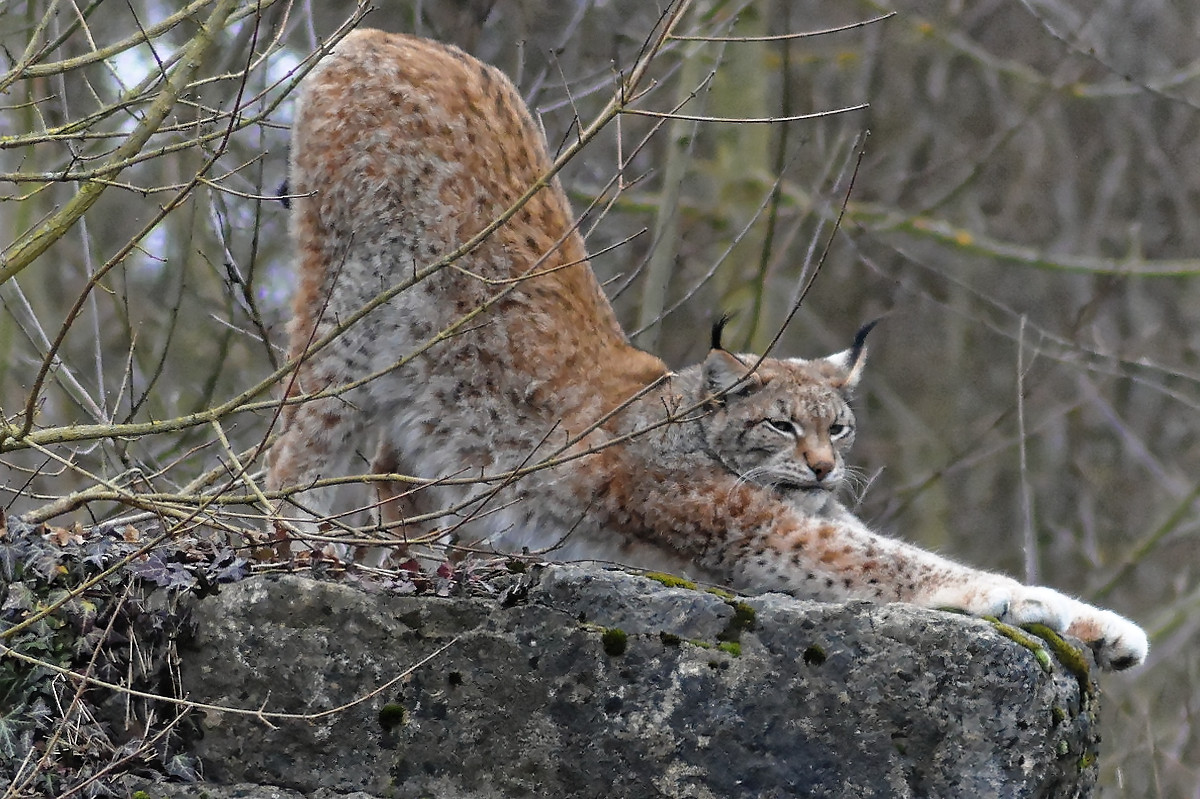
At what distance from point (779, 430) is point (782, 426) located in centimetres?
2

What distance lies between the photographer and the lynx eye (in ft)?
18.0

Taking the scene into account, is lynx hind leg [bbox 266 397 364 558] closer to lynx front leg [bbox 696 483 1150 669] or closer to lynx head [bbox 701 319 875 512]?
lynx head [bbox 701 319 875 512]

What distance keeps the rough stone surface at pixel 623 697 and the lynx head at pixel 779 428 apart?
5.07 ft

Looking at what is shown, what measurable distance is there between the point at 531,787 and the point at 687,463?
1988mm

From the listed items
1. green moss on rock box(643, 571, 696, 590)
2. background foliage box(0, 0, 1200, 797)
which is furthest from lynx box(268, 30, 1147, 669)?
green moss on rock box(643, 571, 696, 590)

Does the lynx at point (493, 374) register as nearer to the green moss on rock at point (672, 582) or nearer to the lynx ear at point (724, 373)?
the lynx ear at point (724, 373)

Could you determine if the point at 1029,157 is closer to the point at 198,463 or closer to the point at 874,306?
the point at 874,306

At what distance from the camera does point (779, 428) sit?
5488 millimetres

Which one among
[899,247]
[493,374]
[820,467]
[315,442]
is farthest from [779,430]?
[899,247]

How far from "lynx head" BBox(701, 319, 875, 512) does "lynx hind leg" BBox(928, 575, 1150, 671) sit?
1.09 metres

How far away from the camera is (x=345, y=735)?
3766 mm

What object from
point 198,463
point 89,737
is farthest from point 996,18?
point 89,737

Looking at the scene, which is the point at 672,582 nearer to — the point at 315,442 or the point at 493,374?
the point at 493,374

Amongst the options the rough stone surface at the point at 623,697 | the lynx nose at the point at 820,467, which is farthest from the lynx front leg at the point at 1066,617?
the lynx nose at the point at 820,467
